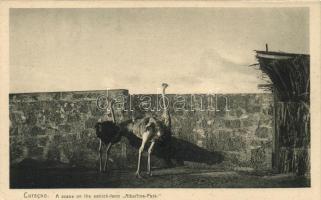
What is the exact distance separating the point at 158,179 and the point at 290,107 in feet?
6.11

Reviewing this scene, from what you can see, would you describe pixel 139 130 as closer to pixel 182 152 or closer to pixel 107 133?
pixel 107 133

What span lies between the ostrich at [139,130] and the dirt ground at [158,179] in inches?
9.1

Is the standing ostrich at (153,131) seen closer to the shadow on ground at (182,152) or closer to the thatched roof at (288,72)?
the shadow on ground at (182,152)

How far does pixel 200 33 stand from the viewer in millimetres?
10461

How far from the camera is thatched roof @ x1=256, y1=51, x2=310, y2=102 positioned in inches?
406

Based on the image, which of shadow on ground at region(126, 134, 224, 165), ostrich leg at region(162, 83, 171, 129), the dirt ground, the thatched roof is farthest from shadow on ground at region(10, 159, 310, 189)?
the thatched roof

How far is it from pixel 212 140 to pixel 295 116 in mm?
1098

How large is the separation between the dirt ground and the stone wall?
27 centimetres

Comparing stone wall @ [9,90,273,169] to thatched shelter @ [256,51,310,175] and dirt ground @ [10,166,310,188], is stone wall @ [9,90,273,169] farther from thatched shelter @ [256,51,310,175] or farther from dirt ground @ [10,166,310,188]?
dirt ground @ [10,166,310,188]

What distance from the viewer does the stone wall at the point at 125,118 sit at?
34.8ft

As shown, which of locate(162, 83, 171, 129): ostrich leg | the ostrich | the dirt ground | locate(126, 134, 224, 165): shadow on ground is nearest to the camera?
the dirt ground

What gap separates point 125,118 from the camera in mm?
10695
